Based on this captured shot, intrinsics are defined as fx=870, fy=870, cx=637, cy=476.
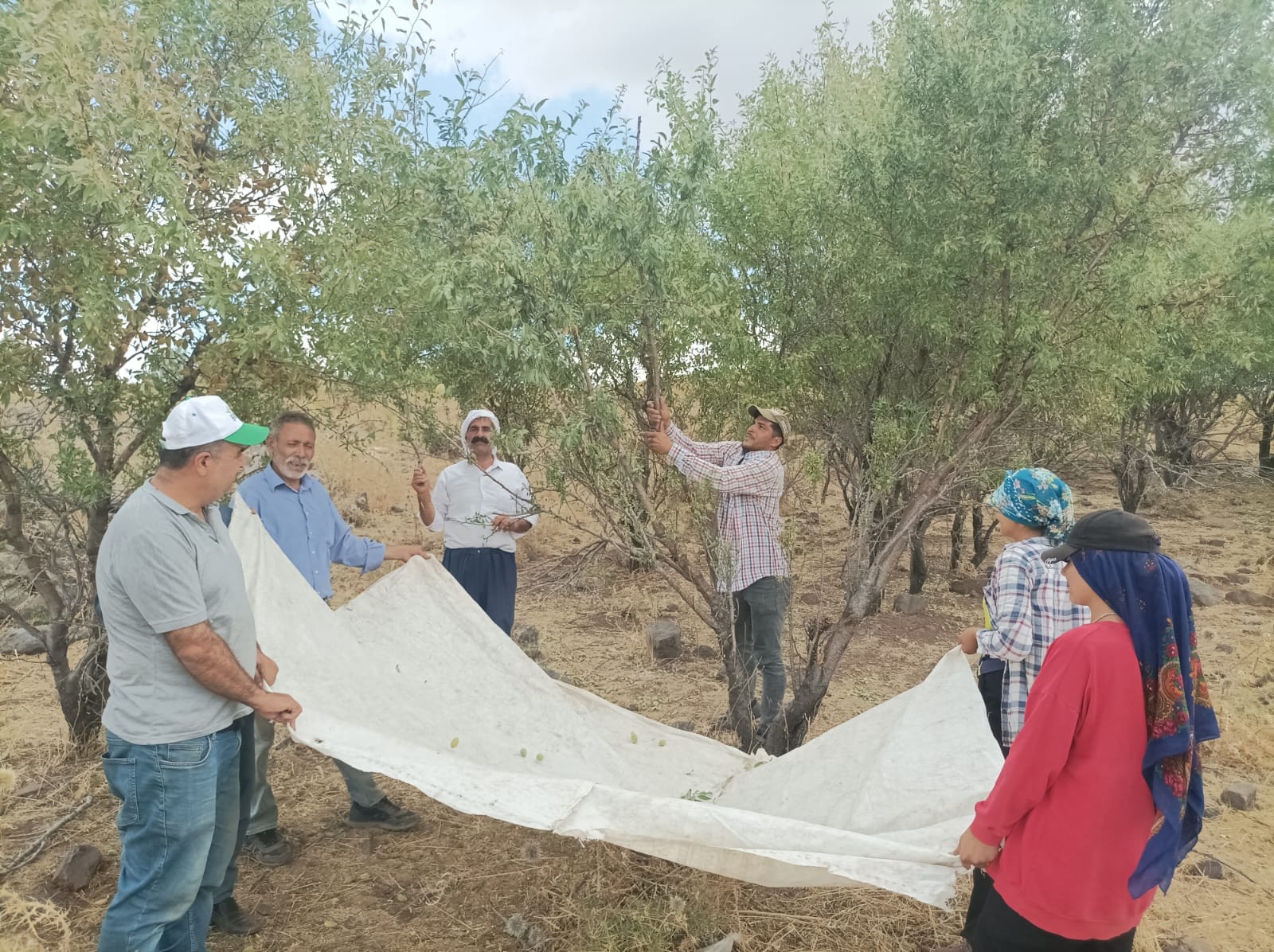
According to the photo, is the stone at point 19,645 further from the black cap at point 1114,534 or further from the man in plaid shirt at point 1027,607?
the black cap at point 1114,534

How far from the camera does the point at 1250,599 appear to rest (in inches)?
400

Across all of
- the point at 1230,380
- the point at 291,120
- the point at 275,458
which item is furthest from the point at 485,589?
the point at 1230,380

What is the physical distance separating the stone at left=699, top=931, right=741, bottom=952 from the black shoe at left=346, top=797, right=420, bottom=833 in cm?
193

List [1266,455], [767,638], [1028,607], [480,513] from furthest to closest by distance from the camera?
1. [1266,455]
2. [480,513]
3. [767,638]
4. [1028,607]

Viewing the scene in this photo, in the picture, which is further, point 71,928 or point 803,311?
point 803,311

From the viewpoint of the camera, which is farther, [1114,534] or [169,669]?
[169,669]

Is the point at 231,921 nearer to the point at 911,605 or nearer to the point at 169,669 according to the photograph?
the point at 169,669

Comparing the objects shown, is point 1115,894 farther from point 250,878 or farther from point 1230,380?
point 1230,380

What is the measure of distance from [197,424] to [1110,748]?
287cm

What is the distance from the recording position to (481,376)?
6.61 m

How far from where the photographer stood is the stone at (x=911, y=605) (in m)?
10.1

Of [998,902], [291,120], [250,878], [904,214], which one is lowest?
[250,878]

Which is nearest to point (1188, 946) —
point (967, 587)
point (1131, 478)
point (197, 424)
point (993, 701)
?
point (993, 701)

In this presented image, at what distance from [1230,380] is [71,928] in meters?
15.9
